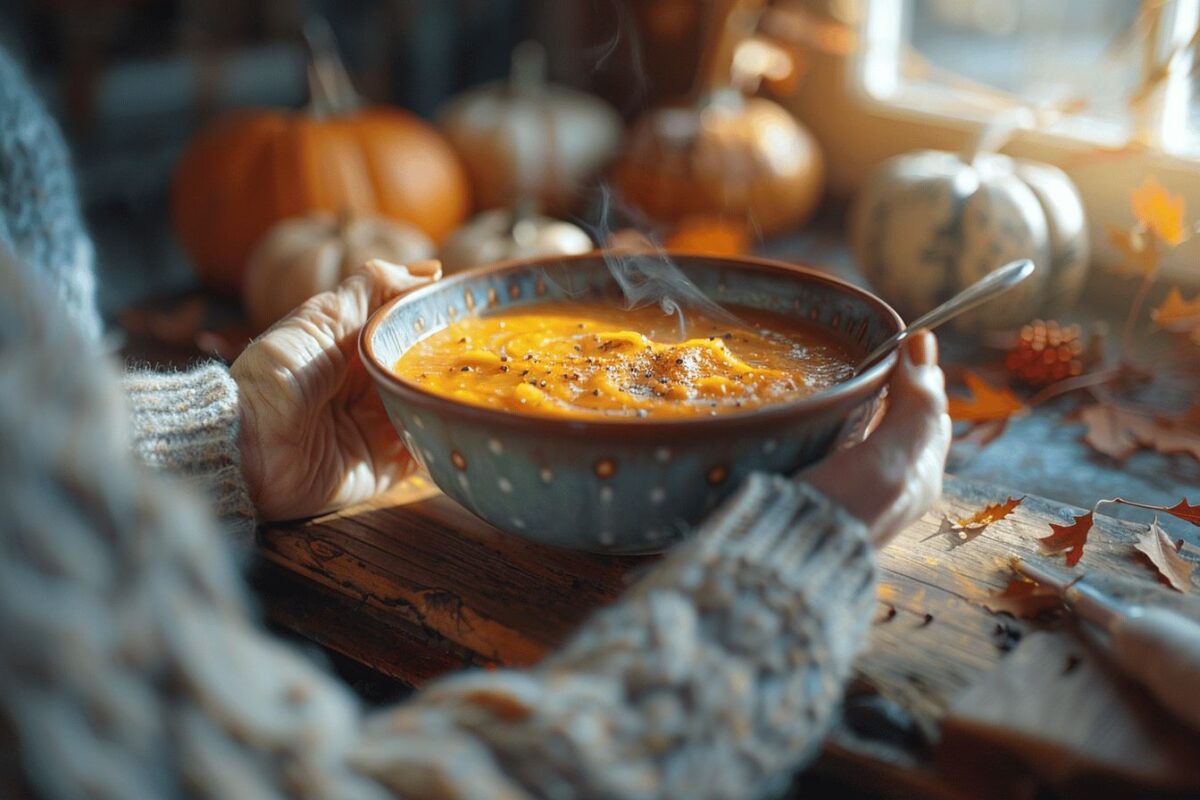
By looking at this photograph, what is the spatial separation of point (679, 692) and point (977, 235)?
4.37 ft

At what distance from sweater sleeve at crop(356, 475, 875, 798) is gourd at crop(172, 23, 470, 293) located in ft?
5.78

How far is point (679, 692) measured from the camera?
69cm

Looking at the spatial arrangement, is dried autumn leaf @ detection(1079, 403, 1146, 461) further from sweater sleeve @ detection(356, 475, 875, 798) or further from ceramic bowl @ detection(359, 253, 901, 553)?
sweater sleeve @ detection(356, 475, 875, 798)

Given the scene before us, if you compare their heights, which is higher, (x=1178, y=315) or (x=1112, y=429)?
(x=1178, y=315)

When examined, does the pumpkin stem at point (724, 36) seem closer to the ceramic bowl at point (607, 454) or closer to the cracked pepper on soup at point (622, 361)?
the cracked pepper on soup at point (622, 361)

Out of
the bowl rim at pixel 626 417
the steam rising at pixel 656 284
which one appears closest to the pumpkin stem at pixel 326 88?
the steam rising at pixel 656 284

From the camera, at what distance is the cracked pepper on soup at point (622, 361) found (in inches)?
38.3

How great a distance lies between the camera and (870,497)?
893 mm

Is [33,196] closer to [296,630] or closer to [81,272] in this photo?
[81,272]

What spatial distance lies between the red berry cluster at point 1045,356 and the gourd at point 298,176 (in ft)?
4.49

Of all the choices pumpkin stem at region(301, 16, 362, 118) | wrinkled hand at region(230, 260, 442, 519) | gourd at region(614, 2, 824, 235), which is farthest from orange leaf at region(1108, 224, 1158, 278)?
pumpkin stem at region(301, 16, 362, 118)

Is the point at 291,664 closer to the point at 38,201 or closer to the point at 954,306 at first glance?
the point at 954,306

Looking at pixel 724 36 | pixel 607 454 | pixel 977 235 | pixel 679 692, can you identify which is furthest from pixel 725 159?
pixel 679 692

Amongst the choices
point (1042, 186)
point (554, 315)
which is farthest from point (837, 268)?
point (554, 315)
